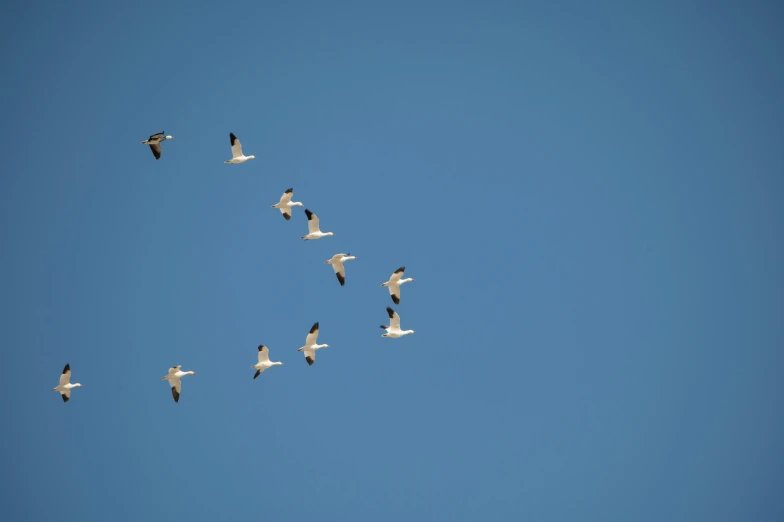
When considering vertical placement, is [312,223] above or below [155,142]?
below

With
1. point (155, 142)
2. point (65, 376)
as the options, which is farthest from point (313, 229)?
point (65, 376)

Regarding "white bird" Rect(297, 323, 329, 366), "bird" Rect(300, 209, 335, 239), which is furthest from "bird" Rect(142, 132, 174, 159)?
"white bird" Rect(297, 323, 329, 366)

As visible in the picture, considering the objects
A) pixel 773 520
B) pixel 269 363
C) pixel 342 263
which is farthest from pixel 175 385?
pixel 773 520

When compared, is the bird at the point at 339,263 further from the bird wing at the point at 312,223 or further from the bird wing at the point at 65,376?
the bird wing at the point at 65,376

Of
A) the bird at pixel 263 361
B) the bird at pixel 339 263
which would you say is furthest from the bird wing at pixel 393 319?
the bird at pixel 263 361

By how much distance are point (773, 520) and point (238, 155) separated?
4795cm

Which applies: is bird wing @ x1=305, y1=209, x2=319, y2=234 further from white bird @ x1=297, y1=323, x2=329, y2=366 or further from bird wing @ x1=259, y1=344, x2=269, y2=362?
bird wing @ x1=259, y1=344, x2=269, y2=362

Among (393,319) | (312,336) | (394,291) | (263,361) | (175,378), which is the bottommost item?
(175,378)

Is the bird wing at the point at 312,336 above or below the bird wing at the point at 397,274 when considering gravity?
below

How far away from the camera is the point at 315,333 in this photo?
1732 inches

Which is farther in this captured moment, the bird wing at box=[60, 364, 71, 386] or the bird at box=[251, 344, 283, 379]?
the bird wing at box=[60, 364, 71, 386]

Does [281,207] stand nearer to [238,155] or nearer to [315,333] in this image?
[238,155]

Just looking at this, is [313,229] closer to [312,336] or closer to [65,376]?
[312,336]

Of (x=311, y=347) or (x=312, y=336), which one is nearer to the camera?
(x=312, y=336)
